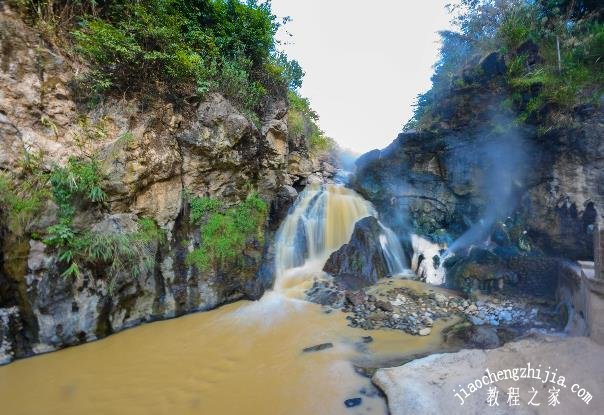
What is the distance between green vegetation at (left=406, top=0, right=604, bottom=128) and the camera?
7.08 meters

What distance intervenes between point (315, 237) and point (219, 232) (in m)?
3.63

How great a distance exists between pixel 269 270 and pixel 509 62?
29.9 feet

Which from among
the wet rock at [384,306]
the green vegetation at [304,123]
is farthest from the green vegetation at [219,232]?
the green vegetation at [304,123]

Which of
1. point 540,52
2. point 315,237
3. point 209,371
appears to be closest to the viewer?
point 209,371

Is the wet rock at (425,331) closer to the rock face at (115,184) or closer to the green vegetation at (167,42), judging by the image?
the rock face at (115,184)

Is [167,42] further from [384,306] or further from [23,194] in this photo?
[384,306]

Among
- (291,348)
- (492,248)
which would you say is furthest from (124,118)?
(492,248)

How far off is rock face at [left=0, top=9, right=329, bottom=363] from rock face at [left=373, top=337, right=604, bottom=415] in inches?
180

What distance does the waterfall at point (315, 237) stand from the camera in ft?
28.4

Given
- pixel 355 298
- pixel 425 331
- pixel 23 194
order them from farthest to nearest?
pixel 355 298
pixel 425 331
pixel 23 194

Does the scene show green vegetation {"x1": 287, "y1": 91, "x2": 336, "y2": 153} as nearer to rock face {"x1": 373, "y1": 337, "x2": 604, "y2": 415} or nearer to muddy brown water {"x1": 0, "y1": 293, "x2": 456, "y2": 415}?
muddy brown water {"x1": 0, "y1": 293, "x2": 456, "y2": 415}

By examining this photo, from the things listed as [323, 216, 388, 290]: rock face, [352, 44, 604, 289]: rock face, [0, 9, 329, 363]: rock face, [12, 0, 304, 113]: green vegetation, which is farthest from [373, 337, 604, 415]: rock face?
[12, 0, 304, 113]: green vegetation

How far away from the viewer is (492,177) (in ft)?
29.6

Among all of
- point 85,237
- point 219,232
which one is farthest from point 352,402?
point 85,237
